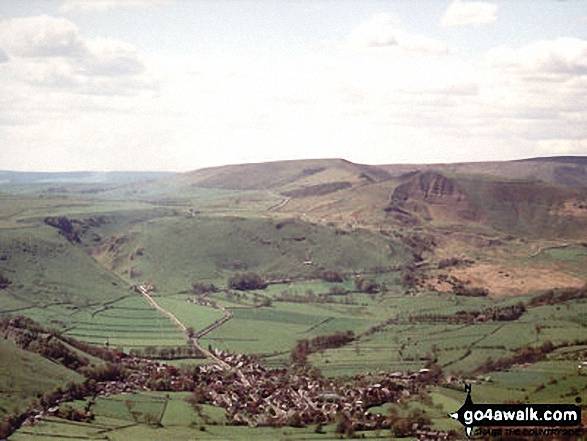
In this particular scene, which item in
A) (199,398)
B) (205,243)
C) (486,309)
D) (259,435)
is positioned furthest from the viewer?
(205,243)

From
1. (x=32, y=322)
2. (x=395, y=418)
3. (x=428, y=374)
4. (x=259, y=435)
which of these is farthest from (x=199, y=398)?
(x=32, y=322)

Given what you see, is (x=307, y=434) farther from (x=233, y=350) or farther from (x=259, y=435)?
(x=233, y=350)

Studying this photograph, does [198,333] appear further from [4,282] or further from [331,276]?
[331,276]

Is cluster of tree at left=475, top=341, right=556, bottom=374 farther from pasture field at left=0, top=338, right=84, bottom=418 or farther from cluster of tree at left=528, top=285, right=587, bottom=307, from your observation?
pasture field at left=0, top=338, right=84, bottom=418

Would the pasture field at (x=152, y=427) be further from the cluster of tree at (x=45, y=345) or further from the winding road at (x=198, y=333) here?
the winding road at (x=198, y=333)

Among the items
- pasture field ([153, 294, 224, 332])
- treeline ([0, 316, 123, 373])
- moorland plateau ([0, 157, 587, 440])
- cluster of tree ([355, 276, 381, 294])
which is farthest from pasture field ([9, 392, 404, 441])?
cluster of tree ([355, 276, 381, 294])

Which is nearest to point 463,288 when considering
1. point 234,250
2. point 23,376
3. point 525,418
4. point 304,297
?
point 304,297

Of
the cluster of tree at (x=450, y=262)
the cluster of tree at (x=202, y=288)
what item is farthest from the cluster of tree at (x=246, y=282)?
the cluster of tree at (x=450, y=262)
